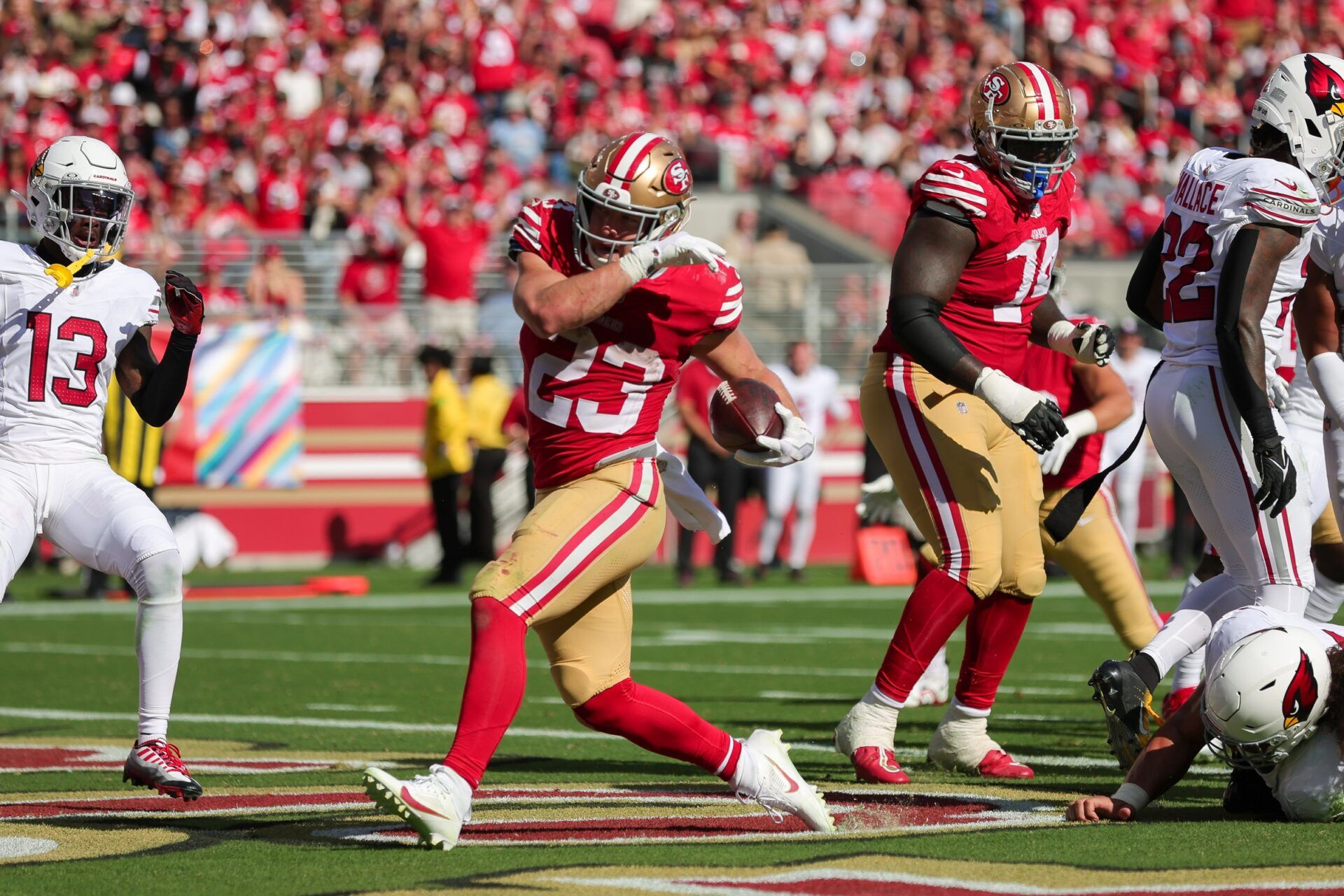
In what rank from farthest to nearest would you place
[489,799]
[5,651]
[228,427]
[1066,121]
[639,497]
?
[228,427], [5,651], [1066,121], [489,799], [639,497]

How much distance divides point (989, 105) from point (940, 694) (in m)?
3.12

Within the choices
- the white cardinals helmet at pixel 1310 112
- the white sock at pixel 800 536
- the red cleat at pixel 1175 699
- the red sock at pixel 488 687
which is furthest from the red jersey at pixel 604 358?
the white sock at pixel 800 536

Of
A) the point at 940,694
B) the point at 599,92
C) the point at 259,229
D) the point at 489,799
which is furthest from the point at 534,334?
the point at 599,92

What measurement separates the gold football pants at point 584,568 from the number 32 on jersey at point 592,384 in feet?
0.39

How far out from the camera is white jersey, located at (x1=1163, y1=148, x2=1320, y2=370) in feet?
17.2

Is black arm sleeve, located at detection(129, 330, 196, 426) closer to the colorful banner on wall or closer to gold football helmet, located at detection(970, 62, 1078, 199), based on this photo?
gold football helmet, located at detection(970, 62, 1078, 199)

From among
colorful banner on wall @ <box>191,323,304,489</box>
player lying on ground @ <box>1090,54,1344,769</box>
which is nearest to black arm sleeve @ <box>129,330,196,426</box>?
player lying on ground @ <box>1090,54,1344,769</box>

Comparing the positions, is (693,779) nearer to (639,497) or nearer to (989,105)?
(639,497)

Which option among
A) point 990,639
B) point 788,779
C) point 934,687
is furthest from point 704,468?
point 788,779

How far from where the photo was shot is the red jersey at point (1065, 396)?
7.35 meters

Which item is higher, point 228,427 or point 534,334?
point 534,334

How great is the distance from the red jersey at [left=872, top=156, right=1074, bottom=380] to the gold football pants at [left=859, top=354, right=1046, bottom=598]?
15 cm

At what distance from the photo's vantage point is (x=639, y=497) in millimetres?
4863

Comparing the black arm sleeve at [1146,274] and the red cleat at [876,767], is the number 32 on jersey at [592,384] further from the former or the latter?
the black arm sleeve at [1146,274]
